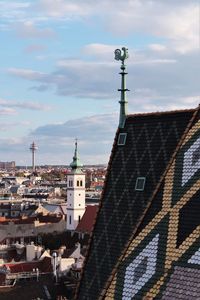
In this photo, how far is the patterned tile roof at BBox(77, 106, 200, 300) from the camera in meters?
11.6

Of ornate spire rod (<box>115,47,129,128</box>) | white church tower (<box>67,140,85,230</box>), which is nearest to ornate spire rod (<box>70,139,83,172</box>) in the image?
white church tower (<box>67,140,85,230</box>)

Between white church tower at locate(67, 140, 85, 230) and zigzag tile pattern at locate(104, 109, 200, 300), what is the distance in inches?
2744

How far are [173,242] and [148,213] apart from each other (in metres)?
1.11

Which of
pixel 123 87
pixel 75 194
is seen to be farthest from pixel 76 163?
pixel 123 87

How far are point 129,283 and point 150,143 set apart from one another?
2751 millimetres

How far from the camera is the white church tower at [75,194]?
271 ft

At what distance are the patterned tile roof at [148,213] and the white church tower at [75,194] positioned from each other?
68.5 m

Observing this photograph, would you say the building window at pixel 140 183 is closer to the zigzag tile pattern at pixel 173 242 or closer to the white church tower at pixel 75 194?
the zigzag tile pattern at pixel 173 242

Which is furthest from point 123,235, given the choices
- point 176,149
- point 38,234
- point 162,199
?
point 38,234

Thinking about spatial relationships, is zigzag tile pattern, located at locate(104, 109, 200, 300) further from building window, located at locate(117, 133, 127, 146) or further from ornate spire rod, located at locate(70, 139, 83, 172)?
ornate spire rod, located at locate(70, 139, 83, 172)

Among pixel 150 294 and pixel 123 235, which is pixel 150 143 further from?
pixel 150 294

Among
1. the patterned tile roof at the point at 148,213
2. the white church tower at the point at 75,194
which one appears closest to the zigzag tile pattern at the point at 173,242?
the patterned tile roof at the point at 148,213

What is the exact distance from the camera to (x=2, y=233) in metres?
79.4

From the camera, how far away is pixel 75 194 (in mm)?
83188
